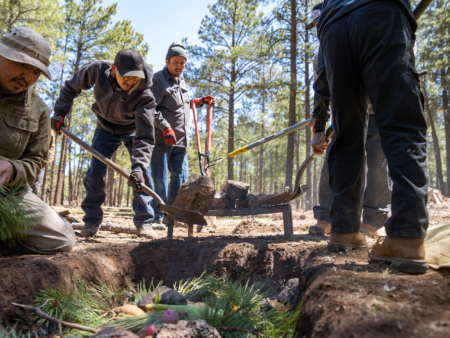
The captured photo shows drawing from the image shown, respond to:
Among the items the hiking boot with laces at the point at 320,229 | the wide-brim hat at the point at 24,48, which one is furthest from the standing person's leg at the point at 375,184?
the wide-brim hat at the point at 24,48

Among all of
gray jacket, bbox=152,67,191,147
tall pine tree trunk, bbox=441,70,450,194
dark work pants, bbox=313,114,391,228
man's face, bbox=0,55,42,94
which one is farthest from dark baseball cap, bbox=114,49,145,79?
tall pine tree trunk, bbox=441,70,450,194

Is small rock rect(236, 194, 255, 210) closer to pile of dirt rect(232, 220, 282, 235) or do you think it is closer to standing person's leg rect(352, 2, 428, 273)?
pile of dirt rect(232, 220, 282, 235)

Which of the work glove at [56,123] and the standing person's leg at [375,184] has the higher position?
the work glove at [56,123]

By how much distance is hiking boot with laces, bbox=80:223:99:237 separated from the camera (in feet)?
11.6

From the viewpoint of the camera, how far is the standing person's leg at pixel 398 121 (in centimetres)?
144

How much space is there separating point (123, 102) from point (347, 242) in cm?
290

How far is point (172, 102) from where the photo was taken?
4754 mm

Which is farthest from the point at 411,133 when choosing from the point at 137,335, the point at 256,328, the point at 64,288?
the point at 64,288

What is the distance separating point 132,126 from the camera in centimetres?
392

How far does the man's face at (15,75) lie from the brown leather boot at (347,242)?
2.50 metres

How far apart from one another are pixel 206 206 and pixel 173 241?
0.77 m

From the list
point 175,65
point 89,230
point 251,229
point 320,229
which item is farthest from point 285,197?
point 175,65

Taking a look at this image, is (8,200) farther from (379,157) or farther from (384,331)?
(379,157)

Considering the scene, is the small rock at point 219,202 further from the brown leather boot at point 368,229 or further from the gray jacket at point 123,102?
the brown leather boot at point 368,229
